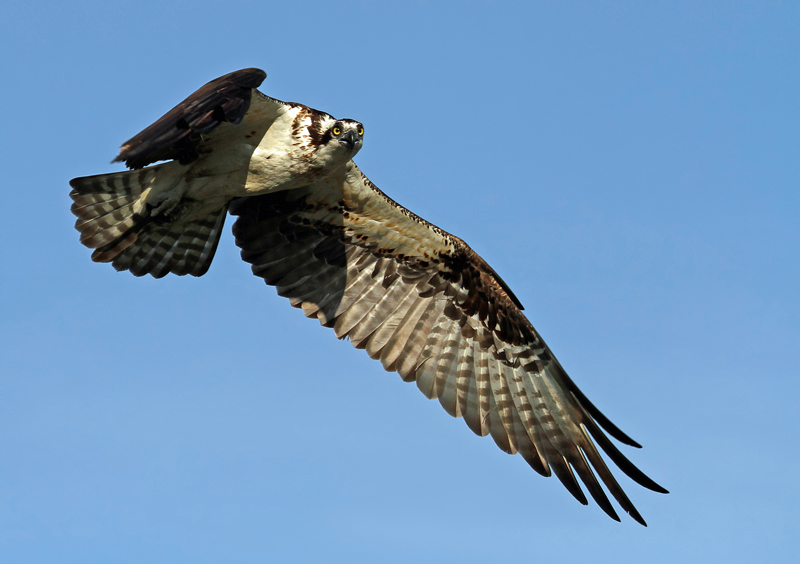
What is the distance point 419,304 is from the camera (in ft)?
37.6

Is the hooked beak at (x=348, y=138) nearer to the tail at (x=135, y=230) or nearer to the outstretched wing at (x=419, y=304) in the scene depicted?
the outstretched wing at (x=419, y=304)

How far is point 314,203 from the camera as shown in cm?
1091

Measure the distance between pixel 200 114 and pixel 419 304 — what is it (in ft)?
14.1

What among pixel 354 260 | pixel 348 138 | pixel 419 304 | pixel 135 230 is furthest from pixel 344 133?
pixel 419 304

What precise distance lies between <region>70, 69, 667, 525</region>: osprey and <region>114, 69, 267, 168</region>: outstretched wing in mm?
854

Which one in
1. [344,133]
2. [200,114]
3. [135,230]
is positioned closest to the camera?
[200,114]

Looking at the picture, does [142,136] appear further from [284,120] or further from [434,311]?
[434,311]

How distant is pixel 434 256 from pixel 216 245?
2383mm

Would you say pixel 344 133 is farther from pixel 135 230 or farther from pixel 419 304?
pixel 419 304

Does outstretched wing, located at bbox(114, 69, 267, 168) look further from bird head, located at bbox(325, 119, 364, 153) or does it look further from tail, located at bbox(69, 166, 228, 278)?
tail, located at bbox(69, 166, 228, 278)

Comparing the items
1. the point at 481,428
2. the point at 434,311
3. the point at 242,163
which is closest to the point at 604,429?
the point at 481,428

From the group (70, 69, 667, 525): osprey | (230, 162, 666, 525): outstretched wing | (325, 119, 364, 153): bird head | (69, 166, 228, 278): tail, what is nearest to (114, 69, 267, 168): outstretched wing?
(70, 69, 667, 525): osprey

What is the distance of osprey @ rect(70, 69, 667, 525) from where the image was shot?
32.0 ft

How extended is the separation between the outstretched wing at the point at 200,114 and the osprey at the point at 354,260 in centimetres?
85
